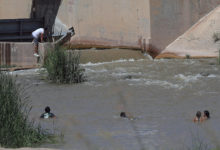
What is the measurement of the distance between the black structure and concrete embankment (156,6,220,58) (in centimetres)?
468

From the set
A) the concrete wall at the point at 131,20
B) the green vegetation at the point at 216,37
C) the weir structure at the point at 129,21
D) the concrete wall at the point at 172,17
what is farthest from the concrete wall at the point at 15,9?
the green vegetation at the point at 216,37

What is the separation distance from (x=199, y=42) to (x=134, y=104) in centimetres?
892

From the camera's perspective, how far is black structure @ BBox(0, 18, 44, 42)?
1989cm

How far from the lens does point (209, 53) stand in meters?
20.0

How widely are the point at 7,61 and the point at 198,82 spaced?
6030mm

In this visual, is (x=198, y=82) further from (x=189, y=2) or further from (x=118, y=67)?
(x=189, y=2)

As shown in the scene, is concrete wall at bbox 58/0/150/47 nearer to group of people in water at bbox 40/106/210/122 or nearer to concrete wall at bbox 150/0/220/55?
concrete wall at bbox 150/0/220/55

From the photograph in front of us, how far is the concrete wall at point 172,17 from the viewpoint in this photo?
20.4 meters

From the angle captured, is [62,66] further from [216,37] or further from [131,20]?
Answer: [216,37]

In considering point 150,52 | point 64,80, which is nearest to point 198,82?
point 64,80

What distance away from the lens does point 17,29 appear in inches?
796

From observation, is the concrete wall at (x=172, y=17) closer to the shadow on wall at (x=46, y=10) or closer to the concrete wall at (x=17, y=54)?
the shadow on wall at (x=46, y=10)

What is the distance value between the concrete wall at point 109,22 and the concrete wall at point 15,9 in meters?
1.98

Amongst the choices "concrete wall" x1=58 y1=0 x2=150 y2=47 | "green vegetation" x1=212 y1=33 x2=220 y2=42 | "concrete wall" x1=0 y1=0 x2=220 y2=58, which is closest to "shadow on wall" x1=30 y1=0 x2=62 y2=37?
"concrete wall" x1=0 y1=0 x2=220 y2=58
